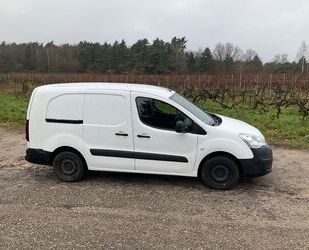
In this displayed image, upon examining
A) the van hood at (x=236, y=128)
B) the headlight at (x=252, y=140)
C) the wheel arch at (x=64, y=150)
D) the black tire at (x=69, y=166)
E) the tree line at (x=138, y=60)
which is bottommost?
the black tire at (x=69, y=166)

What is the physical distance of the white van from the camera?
20.5ft

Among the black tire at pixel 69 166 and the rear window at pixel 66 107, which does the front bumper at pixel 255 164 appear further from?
the rear window at pixel 66 107

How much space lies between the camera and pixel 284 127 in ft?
36.2

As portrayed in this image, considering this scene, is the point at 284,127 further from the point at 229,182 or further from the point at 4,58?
the point at 4,58

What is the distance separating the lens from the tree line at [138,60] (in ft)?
200

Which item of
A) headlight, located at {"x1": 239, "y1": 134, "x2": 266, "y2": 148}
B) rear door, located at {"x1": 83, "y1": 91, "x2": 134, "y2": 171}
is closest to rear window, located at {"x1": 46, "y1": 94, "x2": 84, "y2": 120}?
rear door, located at {"x1": 83, "y1": 91, "x2": 134, "y2": 171}

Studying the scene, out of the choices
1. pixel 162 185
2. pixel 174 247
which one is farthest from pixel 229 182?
pixel 174 247

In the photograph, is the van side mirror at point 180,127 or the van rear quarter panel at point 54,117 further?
the van rear quarter panel at point 54,117

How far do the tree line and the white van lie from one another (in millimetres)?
51112

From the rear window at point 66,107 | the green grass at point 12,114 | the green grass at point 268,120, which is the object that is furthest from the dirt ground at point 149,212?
the green grass at point 12,114

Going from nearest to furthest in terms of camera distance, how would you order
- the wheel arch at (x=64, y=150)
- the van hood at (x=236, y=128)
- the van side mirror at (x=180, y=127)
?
the van side mirror at (x=180, y=127) < the van hood at (x=236, y=128) < the wheel arch at (x=64, y=150)

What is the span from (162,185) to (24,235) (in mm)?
2475

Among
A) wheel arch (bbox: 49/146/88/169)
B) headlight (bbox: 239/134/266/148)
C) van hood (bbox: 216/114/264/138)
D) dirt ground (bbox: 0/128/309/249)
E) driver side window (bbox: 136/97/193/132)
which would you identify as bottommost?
dirt ground (bbox: 0/128/309/249)

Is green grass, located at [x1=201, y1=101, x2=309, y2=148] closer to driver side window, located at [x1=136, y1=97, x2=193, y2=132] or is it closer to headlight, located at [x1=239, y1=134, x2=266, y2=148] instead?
headlight, located at [x1=239, y1=134, x2=266, y2=148]
